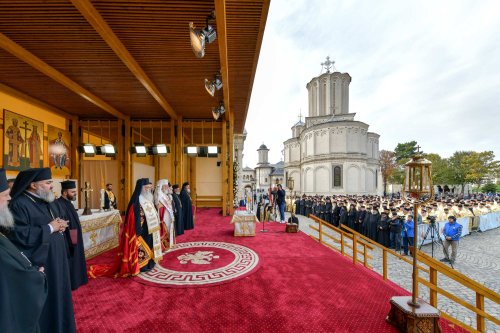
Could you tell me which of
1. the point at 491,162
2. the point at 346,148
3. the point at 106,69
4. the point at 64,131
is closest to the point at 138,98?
the point at 106,69

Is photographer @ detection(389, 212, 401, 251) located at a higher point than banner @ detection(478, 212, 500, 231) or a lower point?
higher

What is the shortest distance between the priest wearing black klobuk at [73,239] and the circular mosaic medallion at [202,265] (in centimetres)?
100

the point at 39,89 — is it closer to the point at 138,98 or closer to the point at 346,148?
the point at 138,98

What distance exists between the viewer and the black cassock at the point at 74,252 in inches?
151

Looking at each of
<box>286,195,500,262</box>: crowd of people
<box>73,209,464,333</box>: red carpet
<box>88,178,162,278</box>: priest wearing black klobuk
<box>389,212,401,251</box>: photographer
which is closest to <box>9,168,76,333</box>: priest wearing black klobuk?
<box>73,209,464,333</box>: red carpet

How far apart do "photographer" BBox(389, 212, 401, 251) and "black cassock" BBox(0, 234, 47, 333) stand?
11.6 metres

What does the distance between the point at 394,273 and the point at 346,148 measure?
30.6m

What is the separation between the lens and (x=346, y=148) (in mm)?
35844

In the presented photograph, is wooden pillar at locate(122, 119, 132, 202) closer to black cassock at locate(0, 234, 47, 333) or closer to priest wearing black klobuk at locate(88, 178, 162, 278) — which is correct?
priest wearing black klobuk at locate(88, 178, 162, 278)

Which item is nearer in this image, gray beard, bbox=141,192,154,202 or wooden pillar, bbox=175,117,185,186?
gray beard, bbox=141,192,154,202

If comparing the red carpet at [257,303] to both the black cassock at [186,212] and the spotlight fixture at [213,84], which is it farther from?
the spotlight fixture at [213,84]

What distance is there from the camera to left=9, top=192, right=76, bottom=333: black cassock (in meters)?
2.55

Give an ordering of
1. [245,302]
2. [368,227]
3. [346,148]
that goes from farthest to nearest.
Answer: [346,148]
[368,227]
[245,302]

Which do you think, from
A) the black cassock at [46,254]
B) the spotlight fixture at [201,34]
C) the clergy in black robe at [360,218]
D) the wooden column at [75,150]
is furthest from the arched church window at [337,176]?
the black cassock at [46,254]
